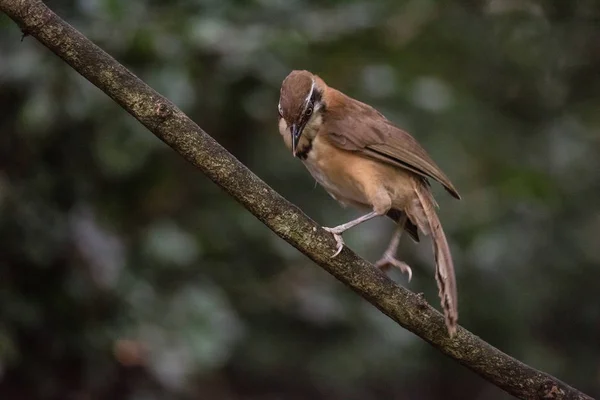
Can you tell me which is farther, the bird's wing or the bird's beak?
the bird's wing

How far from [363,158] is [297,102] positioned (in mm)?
377

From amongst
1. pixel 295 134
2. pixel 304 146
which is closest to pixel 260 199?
pixel 295 134

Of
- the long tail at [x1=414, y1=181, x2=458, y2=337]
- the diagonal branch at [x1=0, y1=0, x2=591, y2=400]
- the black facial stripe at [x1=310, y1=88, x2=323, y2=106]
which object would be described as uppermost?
the black facial stripe at [x1=310, y1=88, x2=323, y2=106]

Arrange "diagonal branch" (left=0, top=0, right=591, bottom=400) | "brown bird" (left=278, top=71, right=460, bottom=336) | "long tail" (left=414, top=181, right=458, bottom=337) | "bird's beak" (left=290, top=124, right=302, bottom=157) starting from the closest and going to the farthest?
"diagonal branch" (left=0, top=0, right=591, bottom=400) → "long tail" (left=414, top=181, right=458, bottom=337) → "bird's beak" (left=290, top=124, right=302, bottom=157) → "brown bird" (left=278, top=71, right=460, bottom=336)

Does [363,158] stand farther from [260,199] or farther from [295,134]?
[260,199]

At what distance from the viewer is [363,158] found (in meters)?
3.54

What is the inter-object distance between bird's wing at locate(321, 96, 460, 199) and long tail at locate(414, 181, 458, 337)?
0.35 ft

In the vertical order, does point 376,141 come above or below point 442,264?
above

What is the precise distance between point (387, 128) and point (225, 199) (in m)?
1.49

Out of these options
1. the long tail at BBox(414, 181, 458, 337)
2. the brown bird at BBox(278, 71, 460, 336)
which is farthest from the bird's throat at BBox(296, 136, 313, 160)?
the long tail at BBox(414, 181, 458, 337)

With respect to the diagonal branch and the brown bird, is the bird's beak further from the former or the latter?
the diagonal branch

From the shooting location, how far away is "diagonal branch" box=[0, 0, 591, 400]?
8.63ft

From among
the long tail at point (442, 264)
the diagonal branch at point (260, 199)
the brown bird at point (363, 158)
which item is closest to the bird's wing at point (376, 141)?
the brown bird at point (363, 158)

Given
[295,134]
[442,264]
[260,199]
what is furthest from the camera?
[295,134]
